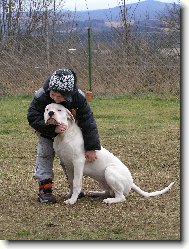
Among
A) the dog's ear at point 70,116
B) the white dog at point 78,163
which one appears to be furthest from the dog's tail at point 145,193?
the dog's ear at point 70,116

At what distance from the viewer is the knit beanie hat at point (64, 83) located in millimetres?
5828

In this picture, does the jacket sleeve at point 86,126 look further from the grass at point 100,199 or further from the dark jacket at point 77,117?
the grass at point 100,199

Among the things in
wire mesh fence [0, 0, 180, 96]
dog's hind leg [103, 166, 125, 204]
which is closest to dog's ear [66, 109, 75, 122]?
dog's hind leg [103, 166, 125, 204]

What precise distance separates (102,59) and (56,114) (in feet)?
33.8

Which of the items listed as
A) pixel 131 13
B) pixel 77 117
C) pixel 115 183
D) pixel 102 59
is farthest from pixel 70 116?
pixel 131 13

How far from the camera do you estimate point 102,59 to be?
16.1m

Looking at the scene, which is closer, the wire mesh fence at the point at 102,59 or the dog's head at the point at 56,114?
the dog's head at the point at 56,114

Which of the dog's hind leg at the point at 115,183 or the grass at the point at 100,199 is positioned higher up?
the dog's hind leg at the point at 115,183

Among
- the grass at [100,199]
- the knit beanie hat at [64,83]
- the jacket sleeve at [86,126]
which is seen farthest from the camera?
the jacket sleeve at [86,126]

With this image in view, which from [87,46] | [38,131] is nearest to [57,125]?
[38,131]

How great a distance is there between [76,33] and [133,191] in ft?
34.9

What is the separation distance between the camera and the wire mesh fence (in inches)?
613

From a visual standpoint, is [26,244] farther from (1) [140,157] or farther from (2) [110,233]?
(1) [140,157]

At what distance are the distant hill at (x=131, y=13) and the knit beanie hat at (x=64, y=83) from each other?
11297mm
